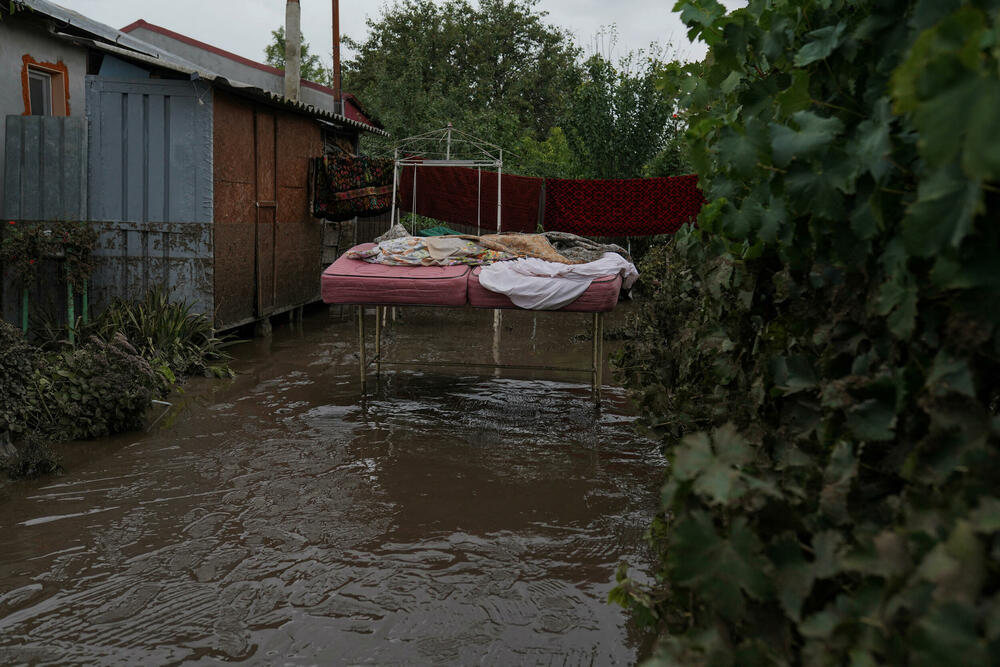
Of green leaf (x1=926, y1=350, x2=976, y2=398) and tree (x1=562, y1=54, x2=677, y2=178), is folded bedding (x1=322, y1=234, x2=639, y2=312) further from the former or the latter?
tree (x1=562, y1=54, x2=677, y2=178)

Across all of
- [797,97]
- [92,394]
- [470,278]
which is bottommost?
[92,394]

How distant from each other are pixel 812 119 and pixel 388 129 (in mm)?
18511

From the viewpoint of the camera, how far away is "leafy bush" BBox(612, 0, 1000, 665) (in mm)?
1084

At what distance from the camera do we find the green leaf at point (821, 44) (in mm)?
1822

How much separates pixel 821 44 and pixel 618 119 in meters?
11.5

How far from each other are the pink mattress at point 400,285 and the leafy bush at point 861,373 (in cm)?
388

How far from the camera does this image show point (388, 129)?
19469 millimetres

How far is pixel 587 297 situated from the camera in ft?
20.2

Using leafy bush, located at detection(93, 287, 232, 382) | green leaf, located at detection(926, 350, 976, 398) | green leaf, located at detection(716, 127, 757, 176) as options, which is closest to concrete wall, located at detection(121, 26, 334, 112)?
leafy bush, located at detection(93, 287, 232, 382)

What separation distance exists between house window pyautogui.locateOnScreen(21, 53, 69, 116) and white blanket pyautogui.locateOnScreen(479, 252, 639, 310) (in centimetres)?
550

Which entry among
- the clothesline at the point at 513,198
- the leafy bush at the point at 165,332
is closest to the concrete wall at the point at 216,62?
the clothesline at the point at 513,198

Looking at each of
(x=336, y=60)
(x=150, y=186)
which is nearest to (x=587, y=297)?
(x=150, y=186)

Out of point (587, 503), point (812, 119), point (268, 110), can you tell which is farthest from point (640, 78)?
point (812, 119)

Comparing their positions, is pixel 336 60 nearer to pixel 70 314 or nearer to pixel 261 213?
pixel 261 213
